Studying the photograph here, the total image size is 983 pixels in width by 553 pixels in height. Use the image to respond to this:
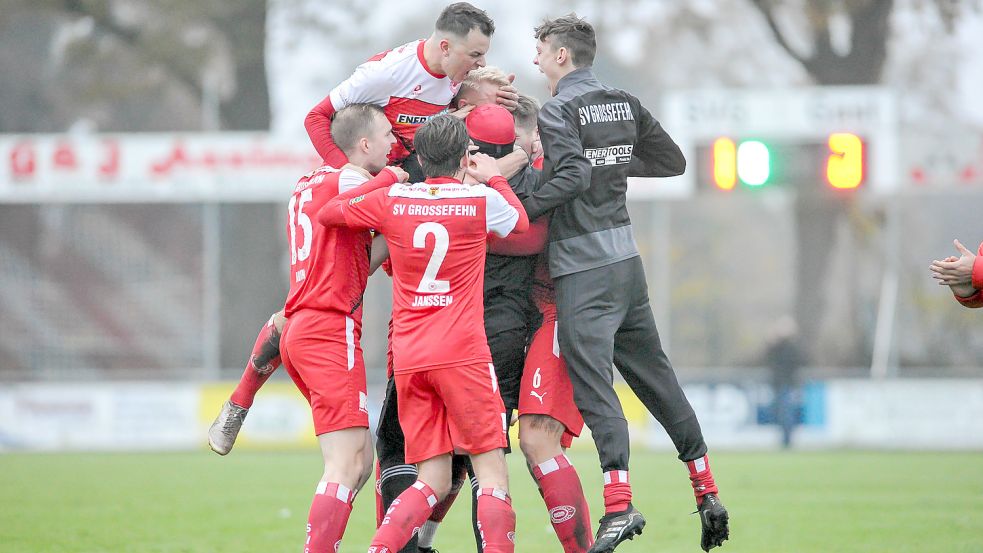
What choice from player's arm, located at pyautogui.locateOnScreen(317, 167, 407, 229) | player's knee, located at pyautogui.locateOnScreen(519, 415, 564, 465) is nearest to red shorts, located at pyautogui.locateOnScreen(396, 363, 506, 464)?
player's knee, located at pyautogui.locateOnScreen(519, 415, 564, 465)

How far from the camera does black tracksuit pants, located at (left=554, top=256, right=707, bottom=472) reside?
6.16 meters

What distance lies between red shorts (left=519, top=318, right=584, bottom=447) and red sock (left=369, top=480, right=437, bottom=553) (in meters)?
0.81

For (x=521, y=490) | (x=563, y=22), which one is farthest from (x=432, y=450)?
(x=521, y=490)

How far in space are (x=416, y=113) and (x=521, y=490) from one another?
594 cm

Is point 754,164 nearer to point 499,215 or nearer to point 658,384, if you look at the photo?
point 658,384

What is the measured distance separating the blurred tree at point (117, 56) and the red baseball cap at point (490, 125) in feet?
63.8

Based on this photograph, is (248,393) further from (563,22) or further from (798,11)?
(798,11)

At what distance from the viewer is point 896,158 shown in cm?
2261

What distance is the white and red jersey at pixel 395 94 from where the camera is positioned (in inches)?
253

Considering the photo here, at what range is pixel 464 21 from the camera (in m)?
6.33

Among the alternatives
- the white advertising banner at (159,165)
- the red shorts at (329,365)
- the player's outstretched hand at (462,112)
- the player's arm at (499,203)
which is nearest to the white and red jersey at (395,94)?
the player's outstretched hand at (462,112)

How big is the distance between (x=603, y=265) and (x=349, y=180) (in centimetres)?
128

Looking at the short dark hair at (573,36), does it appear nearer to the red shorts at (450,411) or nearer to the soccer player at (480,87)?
the soccer player at (480,87)

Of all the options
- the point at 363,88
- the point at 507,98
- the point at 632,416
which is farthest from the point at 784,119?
the point at 363,88
